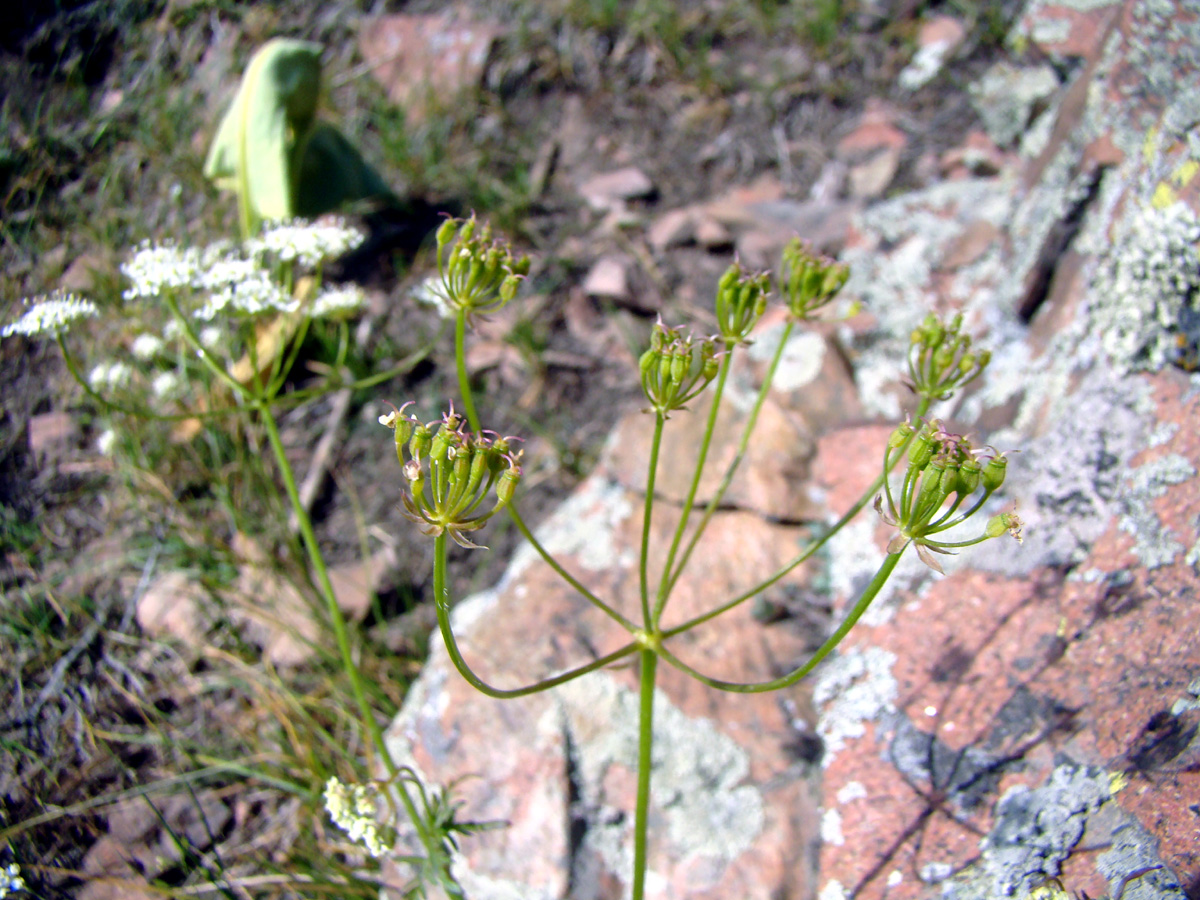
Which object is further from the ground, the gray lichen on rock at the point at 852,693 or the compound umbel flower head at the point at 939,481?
the compound umbel flower head at the point at 939,481

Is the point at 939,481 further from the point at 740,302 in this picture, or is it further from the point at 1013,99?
the point at 1013,99

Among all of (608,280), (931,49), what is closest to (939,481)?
(608,280)

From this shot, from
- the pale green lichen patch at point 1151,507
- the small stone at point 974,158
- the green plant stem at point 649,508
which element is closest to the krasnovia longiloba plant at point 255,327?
the green plant stem at point 649,508

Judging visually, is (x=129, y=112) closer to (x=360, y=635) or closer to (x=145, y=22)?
(x=145, y=22)

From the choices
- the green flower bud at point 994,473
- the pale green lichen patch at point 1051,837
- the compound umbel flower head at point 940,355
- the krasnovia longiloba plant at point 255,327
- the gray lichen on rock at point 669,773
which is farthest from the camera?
the krasnovia longiloba plant at point 255,327

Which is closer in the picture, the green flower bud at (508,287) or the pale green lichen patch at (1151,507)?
the green flower bud at (508,287)

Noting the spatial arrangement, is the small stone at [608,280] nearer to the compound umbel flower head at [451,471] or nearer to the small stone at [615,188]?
the small stone at [615,188]

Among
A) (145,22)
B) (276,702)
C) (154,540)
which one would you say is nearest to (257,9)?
(145,22)
